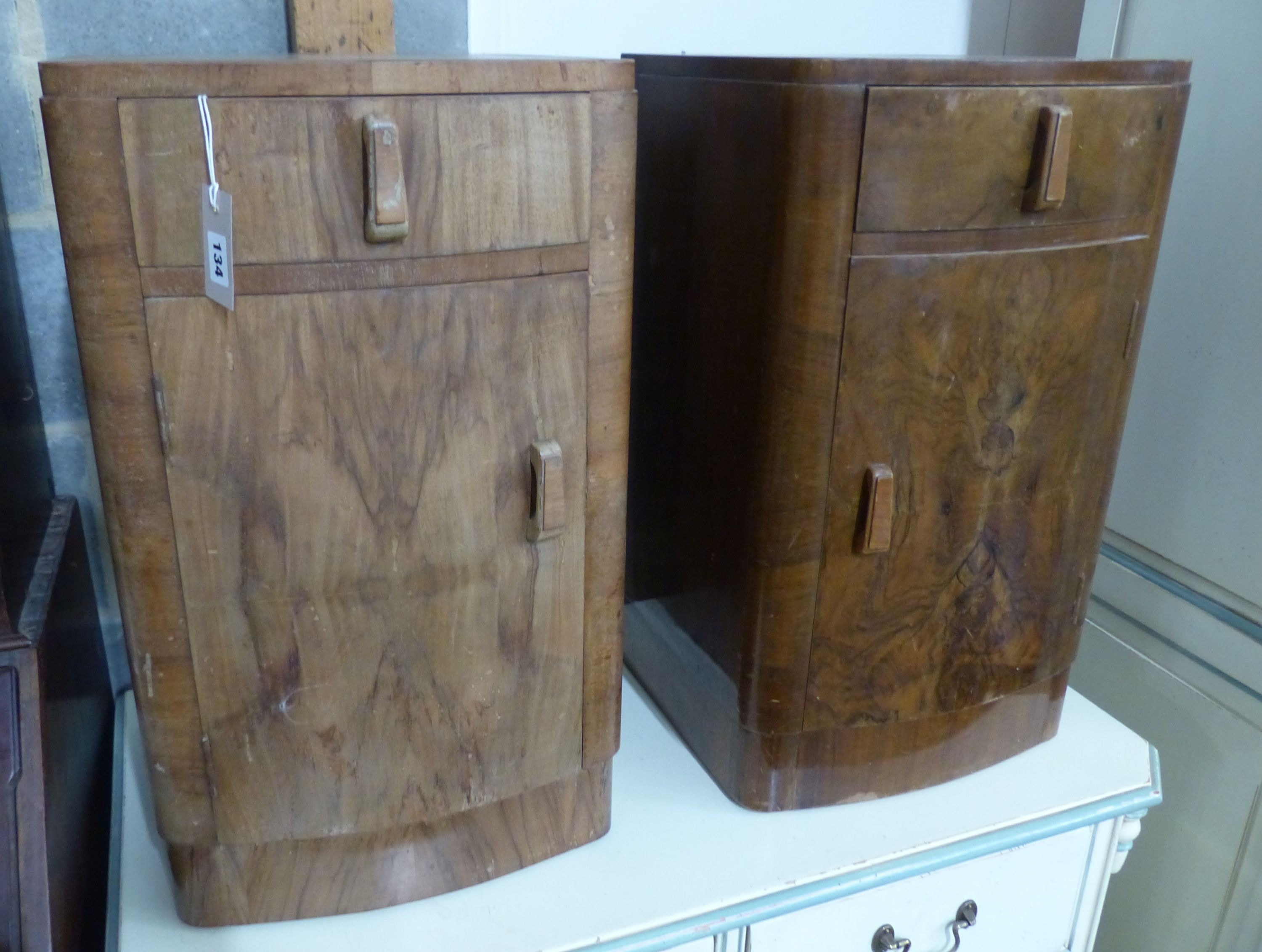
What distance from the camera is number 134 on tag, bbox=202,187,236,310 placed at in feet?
1.90

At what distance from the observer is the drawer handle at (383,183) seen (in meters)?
0.58

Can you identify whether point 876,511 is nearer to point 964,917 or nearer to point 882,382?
point 882,382

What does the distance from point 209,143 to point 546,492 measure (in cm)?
29

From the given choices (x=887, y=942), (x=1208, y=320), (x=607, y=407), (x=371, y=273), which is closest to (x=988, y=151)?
(x=607, y=407)

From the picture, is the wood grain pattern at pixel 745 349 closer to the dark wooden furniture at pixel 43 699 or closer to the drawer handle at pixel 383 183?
the drawer handle at pixel 383 183

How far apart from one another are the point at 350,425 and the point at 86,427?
1.53 ft

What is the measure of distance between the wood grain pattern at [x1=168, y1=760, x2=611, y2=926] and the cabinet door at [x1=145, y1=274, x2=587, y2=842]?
0.03 m

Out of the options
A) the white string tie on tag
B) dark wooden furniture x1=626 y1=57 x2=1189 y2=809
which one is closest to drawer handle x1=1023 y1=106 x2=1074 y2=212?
dark wooden furniture x1=626 y1=57 x2=1189 y2=809

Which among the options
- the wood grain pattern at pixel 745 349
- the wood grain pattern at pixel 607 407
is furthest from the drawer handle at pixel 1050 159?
the wood grain pattern at pixel 607 407

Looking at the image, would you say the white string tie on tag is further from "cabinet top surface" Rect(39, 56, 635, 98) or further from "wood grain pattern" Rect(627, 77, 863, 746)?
"wood grain pattern" Rect(627, 77, 863, 746)

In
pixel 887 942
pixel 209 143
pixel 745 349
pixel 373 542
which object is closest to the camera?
pixel 209 143

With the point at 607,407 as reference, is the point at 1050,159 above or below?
above

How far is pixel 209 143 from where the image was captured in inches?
22.4

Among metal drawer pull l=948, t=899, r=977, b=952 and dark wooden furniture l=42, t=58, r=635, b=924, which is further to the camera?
metal drawer pull l=948, t=899, r=977, b=952
